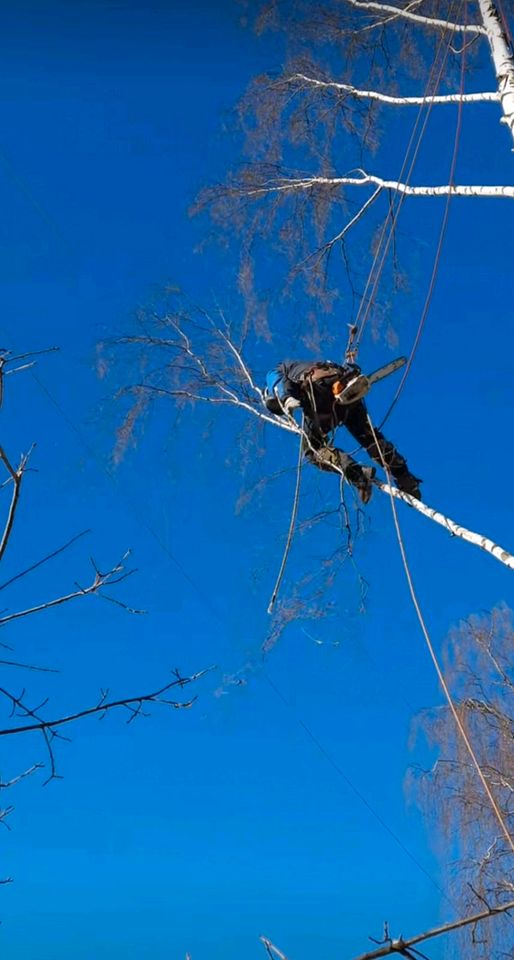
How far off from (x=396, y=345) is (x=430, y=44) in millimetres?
2082

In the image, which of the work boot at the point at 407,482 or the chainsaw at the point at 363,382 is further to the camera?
the work boot at the point at 407,482

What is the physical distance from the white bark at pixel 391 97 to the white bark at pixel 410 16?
17.5 inches

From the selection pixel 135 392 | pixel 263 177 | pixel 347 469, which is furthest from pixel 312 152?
pixel 347 469

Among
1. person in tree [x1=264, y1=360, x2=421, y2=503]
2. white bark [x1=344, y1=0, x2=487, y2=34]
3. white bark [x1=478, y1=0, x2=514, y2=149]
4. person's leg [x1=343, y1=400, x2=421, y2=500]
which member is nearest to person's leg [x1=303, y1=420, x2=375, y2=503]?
person in tree [x1=264, y1=360, x2=421, y2=503]

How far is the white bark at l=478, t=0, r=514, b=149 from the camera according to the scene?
4.55 metres

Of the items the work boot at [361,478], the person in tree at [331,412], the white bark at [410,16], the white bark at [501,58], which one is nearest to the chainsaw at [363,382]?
the person in tree at [331,412]

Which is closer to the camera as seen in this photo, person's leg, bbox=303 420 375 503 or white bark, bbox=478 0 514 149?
white bark, bbox=478 0 514 149

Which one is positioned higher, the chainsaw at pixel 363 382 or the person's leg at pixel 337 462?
the chainsaw at pixel 363 382

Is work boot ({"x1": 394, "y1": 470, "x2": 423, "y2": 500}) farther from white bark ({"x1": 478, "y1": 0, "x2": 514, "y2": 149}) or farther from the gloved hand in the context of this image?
white bark ({"x1": 478, "y1": 0, "x2": 514, "y2": 149})

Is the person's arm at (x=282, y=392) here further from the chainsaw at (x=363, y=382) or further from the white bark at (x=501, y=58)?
the white bark at (x=501, y=58)

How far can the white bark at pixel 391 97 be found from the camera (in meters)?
4.92

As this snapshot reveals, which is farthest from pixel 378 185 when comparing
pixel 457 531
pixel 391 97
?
pixel 457 531

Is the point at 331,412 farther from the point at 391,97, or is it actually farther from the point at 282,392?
the point at 391,97

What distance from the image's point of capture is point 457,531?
4305mm
